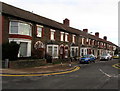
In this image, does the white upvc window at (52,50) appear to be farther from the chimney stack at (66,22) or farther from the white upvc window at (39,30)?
the chimney stack at (66,22)

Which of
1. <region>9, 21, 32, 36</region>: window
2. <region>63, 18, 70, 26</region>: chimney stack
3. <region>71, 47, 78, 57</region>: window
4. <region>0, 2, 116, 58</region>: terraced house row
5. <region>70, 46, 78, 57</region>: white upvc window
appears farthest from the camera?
<region>63, 18, 70, 26</region>: chimney stack

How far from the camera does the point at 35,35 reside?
21312 mm

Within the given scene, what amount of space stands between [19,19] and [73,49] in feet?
55.1

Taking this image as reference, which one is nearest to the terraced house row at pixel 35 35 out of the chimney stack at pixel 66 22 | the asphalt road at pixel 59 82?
the chimney stack at pixel 66 22

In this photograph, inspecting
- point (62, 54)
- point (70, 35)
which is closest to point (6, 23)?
point (62, 54)

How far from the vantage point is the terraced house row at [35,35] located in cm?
1773

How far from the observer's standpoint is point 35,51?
20125mm

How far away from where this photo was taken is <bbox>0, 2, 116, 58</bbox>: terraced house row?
58.2ft

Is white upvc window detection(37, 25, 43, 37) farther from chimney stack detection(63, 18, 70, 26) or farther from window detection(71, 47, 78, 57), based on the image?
chimney stack detection(63, 18, 70, 26)

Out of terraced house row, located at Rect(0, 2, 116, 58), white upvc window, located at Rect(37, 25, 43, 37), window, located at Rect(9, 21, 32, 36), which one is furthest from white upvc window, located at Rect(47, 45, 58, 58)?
window, located at Rect(9, 21, 32, 36)

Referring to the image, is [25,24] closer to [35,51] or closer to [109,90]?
[35,51]

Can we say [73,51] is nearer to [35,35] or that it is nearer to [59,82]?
[35,35]

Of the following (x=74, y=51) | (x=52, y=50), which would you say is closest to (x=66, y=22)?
(x=74, y=51)

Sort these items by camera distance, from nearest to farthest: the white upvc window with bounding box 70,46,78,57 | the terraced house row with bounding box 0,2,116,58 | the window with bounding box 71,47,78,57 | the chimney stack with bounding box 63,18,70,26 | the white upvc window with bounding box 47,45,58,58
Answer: the terraced house row with bounding box 0,2,116,58, the white upvc window with bounding box 47,45,58,58, the white upvc window with bounding box 70,46,78,57, the window with bounding box 71,47,78,57, the chimney stack with bounding box 63,18,70,26
